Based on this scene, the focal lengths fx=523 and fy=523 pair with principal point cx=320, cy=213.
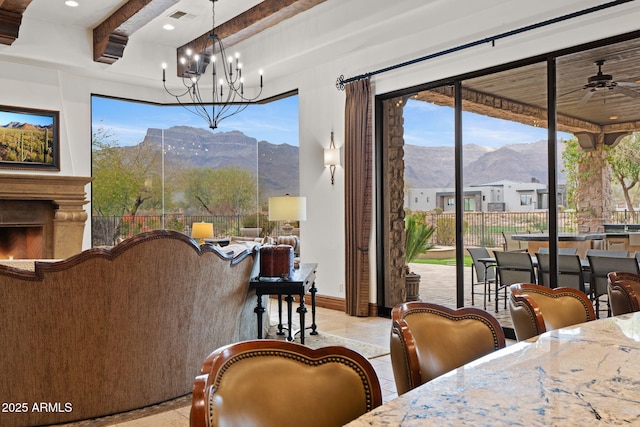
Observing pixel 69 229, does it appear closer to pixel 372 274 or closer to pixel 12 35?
pixel 12 35

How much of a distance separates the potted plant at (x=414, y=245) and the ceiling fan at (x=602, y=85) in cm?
203

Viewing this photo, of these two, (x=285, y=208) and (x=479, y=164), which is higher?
(x=479, y=164)

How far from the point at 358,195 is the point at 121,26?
3.28 m

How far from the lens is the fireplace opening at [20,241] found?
655 cm

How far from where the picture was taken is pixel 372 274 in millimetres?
6008

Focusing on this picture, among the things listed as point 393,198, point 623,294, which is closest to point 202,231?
point 393,198

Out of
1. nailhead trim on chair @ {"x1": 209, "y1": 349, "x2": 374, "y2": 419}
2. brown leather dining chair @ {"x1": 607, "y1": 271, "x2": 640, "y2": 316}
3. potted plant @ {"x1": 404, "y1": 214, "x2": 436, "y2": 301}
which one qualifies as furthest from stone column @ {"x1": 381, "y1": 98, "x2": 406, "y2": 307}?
nailhead trim on chair @ {"x1": 209, "y1": 349, "x2": 374, "y2": 419}

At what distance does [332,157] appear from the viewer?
21.0 feet

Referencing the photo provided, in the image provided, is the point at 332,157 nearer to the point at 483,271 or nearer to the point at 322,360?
the point at 483,271

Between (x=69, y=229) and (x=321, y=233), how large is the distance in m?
3.17

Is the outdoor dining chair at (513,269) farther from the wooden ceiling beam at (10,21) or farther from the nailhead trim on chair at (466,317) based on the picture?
the wooden ceiling beam at (10,21)

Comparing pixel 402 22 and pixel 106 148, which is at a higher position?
pixel 402 22

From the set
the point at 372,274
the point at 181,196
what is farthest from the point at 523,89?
the point at 181,196

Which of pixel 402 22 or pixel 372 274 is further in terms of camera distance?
pixel 372 274
